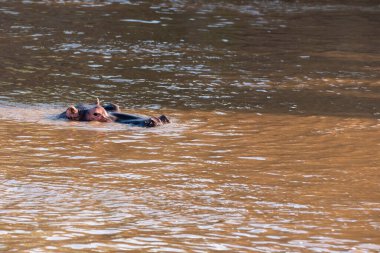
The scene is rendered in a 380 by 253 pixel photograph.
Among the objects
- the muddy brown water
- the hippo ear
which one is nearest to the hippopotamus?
the hippo ear

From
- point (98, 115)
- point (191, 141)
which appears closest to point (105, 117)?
point (98, 115)

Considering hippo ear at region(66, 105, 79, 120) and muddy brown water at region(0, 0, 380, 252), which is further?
hippo ear at region(66, 105, 79, 120)

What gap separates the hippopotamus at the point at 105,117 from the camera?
10859 millimetres

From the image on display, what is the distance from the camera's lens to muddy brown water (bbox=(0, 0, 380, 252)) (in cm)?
715

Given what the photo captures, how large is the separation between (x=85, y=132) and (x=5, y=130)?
2.71ft

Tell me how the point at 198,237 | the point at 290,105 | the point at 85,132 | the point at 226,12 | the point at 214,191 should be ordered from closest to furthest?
the point at 198,237, the point at 214,191, the point at 85,132, the point at 290,105, the point at 226,12

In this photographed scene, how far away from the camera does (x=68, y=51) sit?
16391mm

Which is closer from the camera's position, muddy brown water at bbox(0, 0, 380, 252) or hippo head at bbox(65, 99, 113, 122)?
muddy brown water at bbox(0, 0, 380, 252)

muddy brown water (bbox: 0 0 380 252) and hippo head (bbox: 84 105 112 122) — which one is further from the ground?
hippo head (bbox: 84 105 112 122)

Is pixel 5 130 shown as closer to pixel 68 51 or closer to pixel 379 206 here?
pixel 379 206

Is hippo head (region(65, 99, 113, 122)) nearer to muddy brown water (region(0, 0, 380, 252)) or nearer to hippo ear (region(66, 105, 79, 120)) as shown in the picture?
hippo ear (region(66, 105, 79, 120))

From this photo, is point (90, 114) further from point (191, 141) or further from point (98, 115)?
point (191, 141)

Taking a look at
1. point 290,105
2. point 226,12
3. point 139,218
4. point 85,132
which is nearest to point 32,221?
point 139,218

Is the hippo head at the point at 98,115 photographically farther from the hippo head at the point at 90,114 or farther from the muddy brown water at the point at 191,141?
the muddy brown water at the point at 191,141
